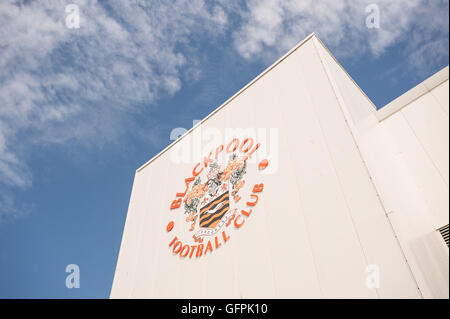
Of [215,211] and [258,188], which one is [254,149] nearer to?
[258,188]

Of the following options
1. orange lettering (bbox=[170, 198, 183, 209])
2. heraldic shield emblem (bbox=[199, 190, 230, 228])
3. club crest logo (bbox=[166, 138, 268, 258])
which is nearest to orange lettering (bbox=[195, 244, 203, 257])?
club crest logo (bbox=[166, 138, 268, 258])

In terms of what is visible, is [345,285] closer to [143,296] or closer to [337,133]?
[337,133]

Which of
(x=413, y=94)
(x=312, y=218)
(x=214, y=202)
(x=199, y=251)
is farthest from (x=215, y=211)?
(x=413, y=94)

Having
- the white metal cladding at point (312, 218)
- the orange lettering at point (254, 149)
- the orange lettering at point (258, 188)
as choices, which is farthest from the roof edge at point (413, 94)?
the orange lettering at point (258, 188)

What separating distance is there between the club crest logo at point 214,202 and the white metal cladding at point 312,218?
171 millimetres

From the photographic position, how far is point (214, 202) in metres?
5.80

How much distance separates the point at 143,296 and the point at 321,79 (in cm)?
561

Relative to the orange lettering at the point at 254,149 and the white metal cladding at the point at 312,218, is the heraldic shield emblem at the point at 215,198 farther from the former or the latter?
the white metal cladding at the point at 312,218

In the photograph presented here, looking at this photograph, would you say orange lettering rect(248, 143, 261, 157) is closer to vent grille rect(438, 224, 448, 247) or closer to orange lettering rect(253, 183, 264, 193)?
orange lettering rect(253, 183, 264, 193)

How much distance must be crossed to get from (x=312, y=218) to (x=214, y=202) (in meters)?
2.17

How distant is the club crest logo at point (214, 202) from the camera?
5.31 meters
